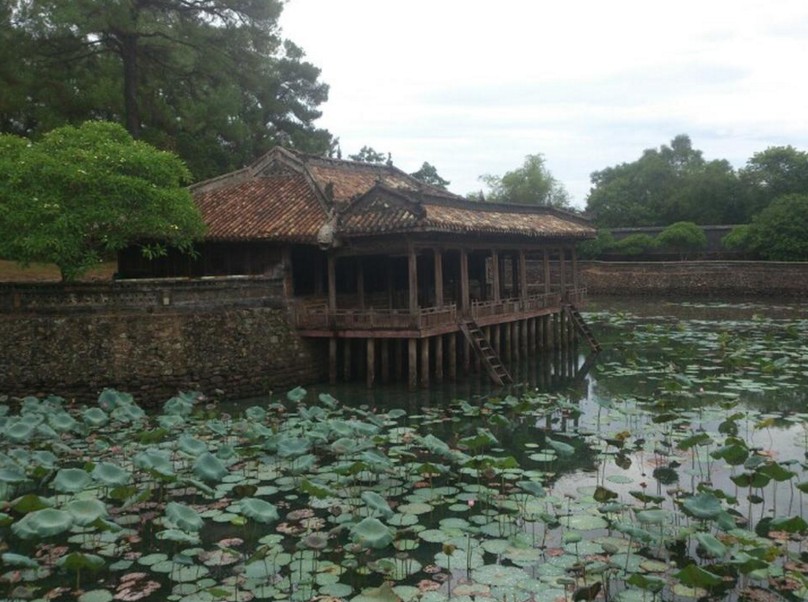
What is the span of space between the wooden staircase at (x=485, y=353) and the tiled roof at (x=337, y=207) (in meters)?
2.33

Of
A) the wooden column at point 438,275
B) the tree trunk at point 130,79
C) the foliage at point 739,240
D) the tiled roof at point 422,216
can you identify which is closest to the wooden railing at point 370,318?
the wooden column at point 438,275

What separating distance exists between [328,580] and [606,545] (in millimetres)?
2649

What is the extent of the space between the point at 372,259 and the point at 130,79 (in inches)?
377

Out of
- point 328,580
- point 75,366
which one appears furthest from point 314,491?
point 75,366

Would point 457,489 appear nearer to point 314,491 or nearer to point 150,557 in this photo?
point 314,491

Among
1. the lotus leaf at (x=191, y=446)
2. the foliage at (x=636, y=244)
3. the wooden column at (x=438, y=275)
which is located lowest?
the lotus leaf at (x=191, y=446)

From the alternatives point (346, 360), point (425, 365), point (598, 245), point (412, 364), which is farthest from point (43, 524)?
point (598, 245)

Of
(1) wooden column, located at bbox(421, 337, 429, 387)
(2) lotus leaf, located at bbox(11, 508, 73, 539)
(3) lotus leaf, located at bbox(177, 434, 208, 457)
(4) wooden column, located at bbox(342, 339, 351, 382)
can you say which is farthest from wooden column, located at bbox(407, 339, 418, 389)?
(2) lotus leaf, located at bbox(11, 508, 73, 539)

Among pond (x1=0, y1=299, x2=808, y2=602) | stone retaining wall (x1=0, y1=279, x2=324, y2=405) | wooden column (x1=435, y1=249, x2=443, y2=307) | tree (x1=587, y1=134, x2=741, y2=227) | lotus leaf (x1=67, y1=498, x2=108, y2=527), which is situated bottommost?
pond (x1=0, y1=299, x2=808, y2=602)

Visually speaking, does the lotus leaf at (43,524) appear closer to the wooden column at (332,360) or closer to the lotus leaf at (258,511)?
the lotus leaf at (258,511)

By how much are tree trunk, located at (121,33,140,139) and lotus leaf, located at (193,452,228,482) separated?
16141 mm

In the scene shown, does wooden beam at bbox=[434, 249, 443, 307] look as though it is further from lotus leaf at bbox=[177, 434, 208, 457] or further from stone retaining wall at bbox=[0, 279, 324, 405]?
lotus leaf at bbox=[177, 434, 208, 457]

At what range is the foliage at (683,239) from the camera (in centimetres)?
4128

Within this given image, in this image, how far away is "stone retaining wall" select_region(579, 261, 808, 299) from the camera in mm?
36531
